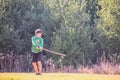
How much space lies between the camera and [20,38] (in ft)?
51.1

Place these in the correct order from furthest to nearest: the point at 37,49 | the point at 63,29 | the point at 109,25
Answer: the point at 109,25
the point at 63,29
the point at 37,49

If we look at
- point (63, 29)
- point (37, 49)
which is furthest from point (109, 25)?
point (37, 49)

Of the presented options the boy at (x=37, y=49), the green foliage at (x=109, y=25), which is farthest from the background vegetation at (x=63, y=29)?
the boy at (x=37, y=49)

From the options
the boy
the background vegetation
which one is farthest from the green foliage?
the boy

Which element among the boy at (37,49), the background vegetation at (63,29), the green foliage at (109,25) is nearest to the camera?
the boy at (37,49)

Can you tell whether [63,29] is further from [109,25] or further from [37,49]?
[37,49]

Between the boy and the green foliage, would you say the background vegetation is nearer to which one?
the green foliage

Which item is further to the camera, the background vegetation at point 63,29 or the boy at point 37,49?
the background vegetation at point 63,29

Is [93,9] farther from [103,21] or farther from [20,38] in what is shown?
[20,38]

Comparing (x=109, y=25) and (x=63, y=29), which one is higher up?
(x=109, y=25)

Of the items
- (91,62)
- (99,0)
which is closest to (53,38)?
(91,62)

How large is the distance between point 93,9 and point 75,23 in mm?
2340

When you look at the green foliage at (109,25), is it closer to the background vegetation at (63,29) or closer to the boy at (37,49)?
the background vegetation at (63,29)

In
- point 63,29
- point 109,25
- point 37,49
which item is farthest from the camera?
point 109,25
